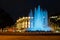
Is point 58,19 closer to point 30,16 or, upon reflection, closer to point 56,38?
point 30,16

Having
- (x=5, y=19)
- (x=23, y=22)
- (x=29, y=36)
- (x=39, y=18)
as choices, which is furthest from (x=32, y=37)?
(x=5, y=19)

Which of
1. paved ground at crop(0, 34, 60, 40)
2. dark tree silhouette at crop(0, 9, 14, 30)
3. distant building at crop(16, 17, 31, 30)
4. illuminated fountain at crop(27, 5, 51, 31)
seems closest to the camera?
paved ground at crop(0, 34, 60, 40)

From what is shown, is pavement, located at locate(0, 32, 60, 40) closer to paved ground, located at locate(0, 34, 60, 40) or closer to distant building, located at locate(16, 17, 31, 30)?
paved ground, located at locate(0, 34, 60, 40)

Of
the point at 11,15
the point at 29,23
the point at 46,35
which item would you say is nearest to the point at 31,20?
the point at 29,23

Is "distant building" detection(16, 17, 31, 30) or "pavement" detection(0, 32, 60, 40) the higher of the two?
"distant building" detection(16, 17, 31, 30)

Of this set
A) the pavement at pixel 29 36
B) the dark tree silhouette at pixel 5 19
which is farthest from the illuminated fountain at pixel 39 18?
the pavement at pixel 29 36

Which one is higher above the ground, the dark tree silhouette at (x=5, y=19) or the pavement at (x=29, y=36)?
the dark tree silhouette at (x=5, y=19)

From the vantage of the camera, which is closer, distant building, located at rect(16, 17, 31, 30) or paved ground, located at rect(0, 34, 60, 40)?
paved ground, located at rect(0, 34, 60, 40)

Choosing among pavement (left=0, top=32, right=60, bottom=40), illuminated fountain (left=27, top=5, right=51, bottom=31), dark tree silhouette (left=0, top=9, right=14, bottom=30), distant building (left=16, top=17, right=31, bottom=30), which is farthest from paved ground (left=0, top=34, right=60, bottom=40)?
dark tree silhouette (left=0, top=9, right=14, bottom=30)

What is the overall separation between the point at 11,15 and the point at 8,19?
267mm

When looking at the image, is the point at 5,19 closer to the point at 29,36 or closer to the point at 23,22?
the point at 23,22

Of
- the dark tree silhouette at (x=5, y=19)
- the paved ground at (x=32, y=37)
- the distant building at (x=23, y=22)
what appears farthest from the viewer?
the dark tree silhouette at (x=5, y=19)

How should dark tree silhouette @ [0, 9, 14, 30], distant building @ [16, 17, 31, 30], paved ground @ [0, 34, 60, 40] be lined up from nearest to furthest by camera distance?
paved ground @ [0, 34, 60, 40] → distant building @ [16, 17, 31, 30] → dark tree silhouette @ [0, 9, 14, 30]

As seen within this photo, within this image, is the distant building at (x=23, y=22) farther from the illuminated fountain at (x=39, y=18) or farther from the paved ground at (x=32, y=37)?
the paved ground at (x=32, y=37)
